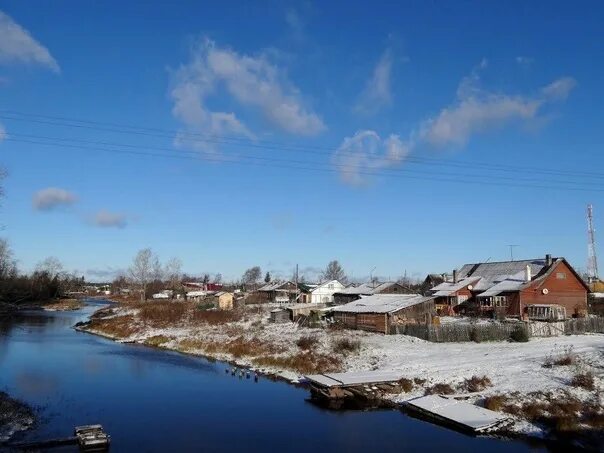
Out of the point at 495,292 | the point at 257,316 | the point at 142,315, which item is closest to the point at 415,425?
the point at 495,292

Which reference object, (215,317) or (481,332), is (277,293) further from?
(481,332)

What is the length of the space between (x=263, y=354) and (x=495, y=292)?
107 ft

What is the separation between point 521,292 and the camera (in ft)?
211

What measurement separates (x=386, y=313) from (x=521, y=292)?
18930 millimetres

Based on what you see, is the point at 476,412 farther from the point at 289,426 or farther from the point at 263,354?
the point at 263,354

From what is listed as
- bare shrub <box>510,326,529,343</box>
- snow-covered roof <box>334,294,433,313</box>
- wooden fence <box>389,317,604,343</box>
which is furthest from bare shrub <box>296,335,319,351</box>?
bare shrub <box>510,326,529,343</box>

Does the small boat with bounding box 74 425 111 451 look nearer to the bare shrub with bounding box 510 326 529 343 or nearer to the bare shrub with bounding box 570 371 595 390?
the bare shrub with bounding box 570 371 595 390

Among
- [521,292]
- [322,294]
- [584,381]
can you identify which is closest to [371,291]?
[521,292]

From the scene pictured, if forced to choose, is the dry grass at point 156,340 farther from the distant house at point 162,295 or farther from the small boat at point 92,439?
the distant house at point 162,295

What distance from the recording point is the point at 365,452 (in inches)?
917

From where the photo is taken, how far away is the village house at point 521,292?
64812 mm

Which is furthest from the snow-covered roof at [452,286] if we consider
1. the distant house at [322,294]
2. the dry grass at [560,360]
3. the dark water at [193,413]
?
the dark water at [193,413]

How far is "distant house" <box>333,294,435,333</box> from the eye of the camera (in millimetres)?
56562

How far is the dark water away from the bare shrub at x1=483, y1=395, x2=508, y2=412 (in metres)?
3.53
